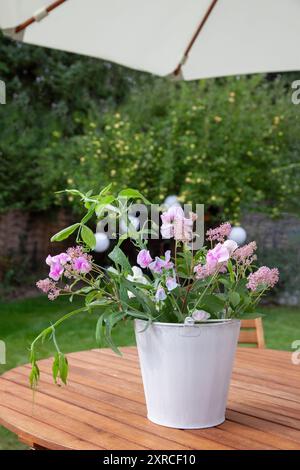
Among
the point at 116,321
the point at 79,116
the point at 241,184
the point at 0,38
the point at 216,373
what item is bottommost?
the point at 216,373

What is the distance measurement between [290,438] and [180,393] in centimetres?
24

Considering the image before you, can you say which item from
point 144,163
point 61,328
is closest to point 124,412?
point 61,328

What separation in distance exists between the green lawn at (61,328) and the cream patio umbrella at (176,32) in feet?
9.87

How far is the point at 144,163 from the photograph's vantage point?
20.8 feet

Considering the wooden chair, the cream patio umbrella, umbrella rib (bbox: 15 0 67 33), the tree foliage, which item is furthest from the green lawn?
umbrella rib (bbox: 15 0 67 33)

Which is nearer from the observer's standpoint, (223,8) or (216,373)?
(216,373)

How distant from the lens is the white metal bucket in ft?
4.17

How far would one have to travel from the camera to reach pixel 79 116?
7828 mm

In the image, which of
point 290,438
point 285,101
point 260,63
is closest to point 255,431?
point 290,438

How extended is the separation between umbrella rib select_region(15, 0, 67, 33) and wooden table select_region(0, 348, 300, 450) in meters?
1.13

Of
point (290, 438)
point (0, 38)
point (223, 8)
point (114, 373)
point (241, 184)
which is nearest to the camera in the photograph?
point (290, 438)

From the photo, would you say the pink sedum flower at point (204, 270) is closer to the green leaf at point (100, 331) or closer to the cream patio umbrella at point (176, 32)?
the green leaf at point (100, 331)

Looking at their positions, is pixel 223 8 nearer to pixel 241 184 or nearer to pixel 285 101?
pixel 241 184

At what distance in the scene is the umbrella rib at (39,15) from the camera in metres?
2.07
